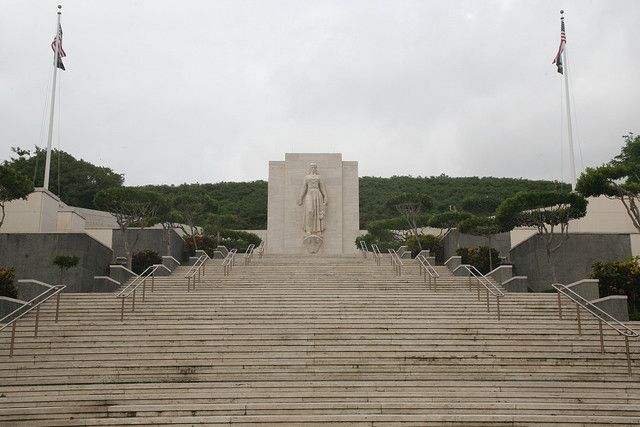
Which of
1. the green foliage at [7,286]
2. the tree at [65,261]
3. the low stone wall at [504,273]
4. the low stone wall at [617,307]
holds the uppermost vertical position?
the tree at [65,261]

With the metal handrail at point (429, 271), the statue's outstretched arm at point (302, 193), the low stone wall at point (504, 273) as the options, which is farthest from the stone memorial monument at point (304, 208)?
the low stone wall at point (504, 273)

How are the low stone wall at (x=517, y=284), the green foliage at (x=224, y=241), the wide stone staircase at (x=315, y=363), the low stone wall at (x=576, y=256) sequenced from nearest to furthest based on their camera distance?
the wide stone staircase at (x=315, y=363) → the low stone wall at (x=517, y=284) → the low stone wall at (x=576, y=256) → the green foliage at (x=224, y=241)

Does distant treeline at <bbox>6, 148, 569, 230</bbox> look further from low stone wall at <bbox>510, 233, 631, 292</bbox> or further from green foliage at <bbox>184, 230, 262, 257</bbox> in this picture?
low stone wall at <bbox>510, 233, 631, 292</bbox>

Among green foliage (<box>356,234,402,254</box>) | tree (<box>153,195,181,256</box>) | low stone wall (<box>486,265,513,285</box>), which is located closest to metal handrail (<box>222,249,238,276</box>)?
tree (<box>153,195,181,256</box>)

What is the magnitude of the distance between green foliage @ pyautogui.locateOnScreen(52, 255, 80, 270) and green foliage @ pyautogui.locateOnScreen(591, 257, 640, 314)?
13.7 metres

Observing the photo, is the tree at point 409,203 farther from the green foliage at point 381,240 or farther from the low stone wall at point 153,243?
the low stone wall at point 153,243

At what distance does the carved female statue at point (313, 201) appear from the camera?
2887 centimetres

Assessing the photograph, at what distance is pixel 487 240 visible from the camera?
1023 inches

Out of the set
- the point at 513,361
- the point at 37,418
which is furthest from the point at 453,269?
the point at 37,418

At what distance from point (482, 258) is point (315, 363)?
40.4ft

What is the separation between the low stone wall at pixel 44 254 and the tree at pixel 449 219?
13.2m

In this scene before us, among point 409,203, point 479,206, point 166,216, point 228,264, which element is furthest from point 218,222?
point 479,206

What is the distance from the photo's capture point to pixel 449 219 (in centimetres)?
2608

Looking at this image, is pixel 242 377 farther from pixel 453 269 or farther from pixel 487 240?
pixel 487 240
